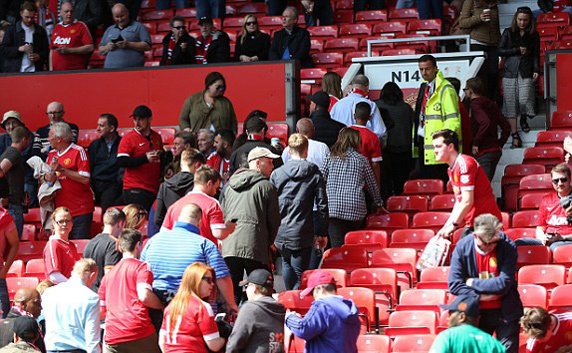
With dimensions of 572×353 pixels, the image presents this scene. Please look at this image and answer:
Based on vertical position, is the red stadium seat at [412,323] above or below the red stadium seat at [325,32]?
below

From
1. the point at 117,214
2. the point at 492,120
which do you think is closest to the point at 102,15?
the point at 492,120

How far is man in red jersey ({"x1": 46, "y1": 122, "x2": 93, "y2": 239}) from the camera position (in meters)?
11.3

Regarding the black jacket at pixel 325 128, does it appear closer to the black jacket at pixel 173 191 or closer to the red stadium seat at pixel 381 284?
the red stadium seat at pixel 381 284

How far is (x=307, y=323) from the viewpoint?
7133 mm

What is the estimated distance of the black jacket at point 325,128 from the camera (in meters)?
11.6

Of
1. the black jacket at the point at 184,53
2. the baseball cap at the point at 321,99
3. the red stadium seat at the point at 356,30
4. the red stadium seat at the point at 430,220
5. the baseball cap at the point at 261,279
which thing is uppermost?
the red stadium seat at the point at 356,30

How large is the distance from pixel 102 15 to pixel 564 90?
6850 millimetres

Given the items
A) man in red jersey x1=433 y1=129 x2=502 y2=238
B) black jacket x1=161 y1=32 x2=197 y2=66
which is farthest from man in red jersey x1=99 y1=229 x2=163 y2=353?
black jacket x1=161 y1=32 x2=197 y2=66

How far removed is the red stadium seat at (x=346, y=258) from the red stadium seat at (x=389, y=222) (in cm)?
101

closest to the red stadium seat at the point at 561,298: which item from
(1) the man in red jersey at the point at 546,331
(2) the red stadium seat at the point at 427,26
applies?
(1) the man in red jersey at the point at 546,331

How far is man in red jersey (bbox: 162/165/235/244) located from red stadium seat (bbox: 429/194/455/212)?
342cm

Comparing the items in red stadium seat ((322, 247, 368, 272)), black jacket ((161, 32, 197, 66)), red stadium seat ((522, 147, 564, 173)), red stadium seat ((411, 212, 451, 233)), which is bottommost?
red stadium seat ((322, 247, 368, 272))

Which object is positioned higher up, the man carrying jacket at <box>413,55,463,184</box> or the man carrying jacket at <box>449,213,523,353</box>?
the man carrying jacket at <box>413,55,463,184</box>

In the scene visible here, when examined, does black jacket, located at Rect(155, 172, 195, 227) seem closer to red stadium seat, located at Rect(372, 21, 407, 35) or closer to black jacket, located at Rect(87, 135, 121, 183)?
black jacket, located at Rect(87, 135, 121, 183)
